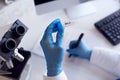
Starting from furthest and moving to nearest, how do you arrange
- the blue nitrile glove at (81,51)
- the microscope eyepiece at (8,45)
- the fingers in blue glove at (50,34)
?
the blue nitrile glove at (81,51)
the fingers in blue glove at (50,34)
the microscope eyepiece at (8,45)

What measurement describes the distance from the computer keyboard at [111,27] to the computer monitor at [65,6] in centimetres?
9

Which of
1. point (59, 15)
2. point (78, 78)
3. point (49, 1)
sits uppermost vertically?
point (49, 1)

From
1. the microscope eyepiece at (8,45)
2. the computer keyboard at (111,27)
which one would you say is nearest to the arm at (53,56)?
the microscope eyepiece at (8,45)

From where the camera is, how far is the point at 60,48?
74 cm

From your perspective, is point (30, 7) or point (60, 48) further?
point (30, 7)

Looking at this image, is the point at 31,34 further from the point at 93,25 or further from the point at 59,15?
the point at 93,25

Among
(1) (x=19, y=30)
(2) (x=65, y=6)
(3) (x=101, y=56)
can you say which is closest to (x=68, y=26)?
(2) (x=65, y=6)

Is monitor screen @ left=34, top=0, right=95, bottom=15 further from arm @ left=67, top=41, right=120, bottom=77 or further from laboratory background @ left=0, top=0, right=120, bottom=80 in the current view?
arm @ left=67, top=41, right=120, bottom=77

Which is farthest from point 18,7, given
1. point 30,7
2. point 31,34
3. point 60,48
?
point 60,48

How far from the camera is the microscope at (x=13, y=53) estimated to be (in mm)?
669

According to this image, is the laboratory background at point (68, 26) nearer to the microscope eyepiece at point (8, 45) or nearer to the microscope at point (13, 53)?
the microscope at point (13, 53)

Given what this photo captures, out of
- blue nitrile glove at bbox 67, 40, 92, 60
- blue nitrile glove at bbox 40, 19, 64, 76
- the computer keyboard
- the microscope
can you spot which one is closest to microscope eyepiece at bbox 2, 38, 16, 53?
the microscope

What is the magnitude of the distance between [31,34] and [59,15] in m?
0.16

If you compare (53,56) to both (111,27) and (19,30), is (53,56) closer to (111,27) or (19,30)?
(19,30)
